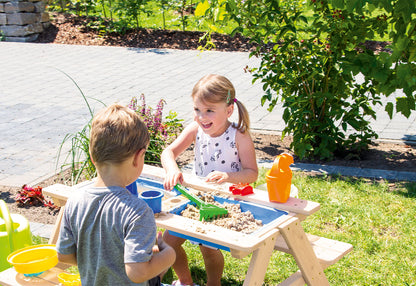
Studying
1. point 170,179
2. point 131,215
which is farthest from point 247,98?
point 131,215

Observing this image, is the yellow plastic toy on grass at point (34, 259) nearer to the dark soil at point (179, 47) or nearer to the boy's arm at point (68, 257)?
the boy's arm at point (68, 257)

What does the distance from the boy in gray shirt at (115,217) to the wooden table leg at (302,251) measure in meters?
0.65

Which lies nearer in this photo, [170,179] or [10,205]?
[170,179]

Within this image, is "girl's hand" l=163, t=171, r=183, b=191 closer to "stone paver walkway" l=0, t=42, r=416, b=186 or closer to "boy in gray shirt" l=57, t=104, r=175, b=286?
"boy in gray shirt" l=57, t=104, r=175, b=286

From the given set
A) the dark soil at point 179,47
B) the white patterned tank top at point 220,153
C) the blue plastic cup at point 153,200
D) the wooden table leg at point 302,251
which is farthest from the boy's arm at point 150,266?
the dark soil at point 179,47

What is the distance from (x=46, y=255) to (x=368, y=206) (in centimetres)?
261

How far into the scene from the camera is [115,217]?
6.15ft

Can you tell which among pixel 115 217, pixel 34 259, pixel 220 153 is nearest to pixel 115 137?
pixel 115 217

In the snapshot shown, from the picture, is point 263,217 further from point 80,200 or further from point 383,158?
point 383,158

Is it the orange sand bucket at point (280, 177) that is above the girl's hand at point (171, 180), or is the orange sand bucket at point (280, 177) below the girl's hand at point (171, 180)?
above

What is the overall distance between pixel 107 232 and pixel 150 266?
20 centimetres

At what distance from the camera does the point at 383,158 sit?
17.4 feet

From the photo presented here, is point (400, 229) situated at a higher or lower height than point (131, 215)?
lower

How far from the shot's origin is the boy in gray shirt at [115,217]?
1848 mm
